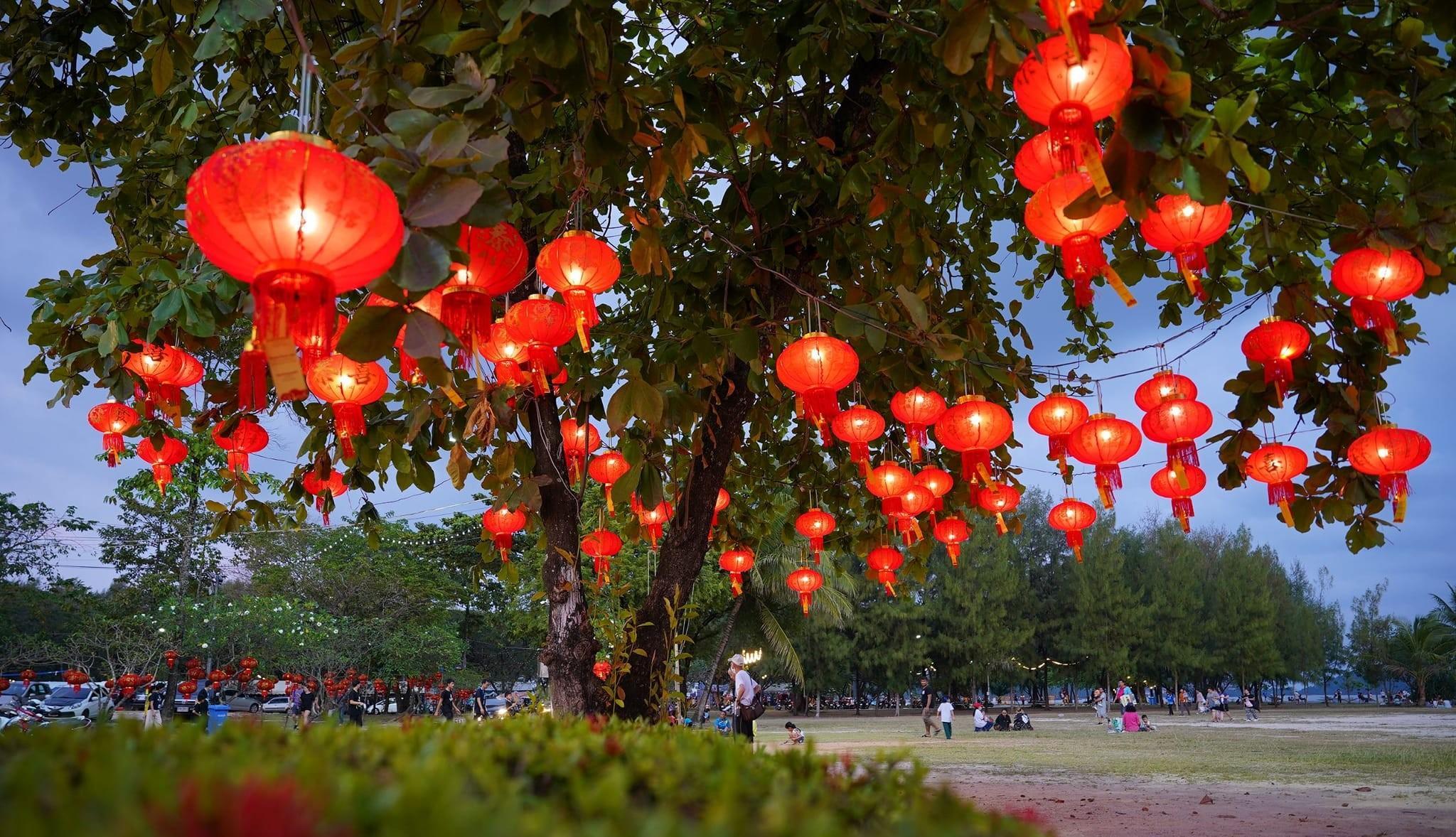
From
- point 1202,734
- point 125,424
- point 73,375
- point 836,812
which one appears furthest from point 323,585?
point 836,812

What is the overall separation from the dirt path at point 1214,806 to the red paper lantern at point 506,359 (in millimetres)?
3715

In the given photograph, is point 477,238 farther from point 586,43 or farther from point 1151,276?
point 1151,276

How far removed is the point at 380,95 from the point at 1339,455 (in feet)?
18.2

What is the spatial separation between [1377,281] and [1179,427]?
171 cm

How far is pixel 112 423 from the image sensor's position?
19.4 ft

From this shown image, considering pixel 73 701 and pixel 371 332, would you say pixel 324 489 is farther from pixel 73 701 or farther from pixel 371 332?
pixel 73 701

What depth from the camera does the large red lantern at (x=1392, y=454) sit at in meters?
5.02

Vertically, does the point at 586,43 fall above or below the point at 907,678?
above

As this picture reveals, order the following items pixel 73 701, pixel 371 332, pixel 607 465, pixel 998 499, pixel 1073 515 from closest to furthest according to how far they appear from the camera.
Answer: pixel 371 332 → pixel 607 465 → pixel 998 499 → pixel 1073 515 → pixel 73 701

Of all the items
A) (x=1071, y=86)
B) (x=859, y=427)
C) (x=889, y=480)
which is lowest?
(x=889, y=480)

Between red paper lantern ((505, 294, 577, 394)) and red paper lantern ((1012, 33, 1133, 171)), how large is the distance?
7.20 feet

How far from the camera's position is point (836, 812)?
1.54 metres

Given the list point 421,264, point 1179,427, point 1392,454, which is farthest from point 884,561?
point 421,264

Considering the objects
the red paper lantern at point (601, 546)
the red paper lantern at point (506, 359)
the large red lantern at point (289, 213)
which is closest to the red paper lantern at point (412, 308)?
the large red lantern at point (289, 213)
